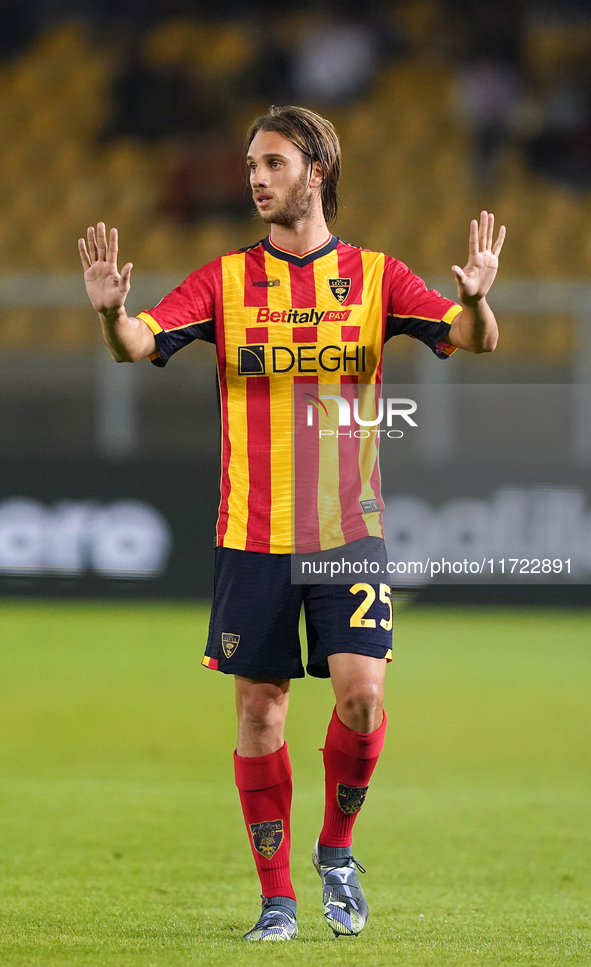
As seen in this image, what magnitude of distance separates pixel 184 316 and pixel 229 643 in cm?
81

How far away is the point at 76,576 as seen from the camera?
22.8ft

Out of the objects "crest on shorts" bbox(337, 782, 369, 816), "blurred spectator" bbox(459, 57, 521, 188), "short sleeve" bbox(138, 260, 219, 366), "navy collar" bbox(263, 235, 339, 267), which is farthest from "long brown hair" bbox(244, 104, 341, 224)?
"blurred spectator" bbox(459, 57, 521, 188)

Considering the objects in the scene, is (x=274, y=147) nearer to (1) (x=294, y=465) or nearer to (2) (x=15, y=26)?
(1) (x=294, y=465)

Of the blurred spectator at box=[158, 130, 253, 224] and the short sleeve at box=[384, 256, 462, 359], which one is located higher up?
the blurred spectator at box=[158, 130, 253, 224]

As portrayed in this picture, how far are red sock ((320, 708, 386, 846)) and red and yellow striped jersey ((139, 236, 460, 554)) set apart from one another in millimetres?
474

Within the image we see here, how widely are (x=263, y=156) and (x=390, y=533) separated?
226cm

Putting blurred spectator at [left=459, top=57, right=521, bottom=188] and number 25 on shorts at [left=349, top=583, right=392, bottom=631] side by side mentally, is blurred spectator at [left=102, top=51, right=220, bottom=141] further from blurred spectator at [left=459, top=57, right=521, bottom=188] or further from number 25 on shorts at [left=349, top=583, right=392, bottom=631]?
number 25 on shorts at [left=349, top=583, right=392, bottom=631]

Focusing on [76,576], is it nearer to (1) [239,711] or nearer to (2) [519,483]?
(2) [519,483]

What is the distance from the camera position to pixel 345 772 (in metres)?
3.06

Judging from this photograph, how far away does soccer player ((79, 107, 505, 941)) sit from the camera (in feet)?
9.82

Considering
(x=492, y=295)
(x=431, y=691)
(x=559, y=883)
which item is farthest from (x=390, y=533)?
(x=492, y=295)

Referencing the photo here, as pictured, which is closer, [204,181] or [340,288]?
[340,288]

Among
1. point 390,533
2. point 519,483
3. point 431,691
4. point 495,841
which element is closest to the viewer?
point 495,841

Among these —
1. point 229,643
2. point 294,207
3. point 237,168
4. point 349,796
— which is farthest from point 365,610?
point 237,168
